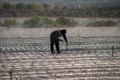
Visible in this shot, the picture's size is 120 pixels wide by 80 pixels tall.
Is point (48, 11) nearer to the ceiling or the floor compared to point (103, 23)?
nearer to the ceiling

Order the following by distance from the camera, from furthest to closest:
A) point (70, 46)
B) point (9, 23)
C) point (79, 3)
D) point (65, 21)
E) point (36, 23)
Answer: point (79, 3) < point (65, 21) < point (9, 23) < point (36, 23) < point (70, 46)

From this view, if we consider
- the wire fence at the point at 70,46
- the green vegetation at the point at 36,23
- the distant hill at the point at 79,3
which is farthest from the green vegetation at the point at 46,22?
the wire fence at the point at 70,46

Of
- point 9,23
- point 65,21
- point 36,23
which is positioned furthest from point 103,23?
point 9,23

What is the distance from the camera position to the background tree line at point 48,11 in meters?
29.1

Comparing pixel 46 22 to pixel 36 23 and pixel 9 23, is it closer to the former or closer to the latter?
Result: pixel 36 23

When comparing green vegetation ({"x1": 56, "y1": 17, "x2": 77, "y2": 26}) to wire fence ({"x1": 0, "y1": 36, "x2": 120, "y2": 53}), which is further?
green vegetation ({"x1": 56, "y1": 17, "x2": 77, "y2": 26})

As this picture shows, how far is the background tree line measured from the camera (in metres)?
29.1

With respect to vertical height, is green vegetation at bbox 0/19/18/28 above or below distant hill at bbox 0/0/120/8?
below

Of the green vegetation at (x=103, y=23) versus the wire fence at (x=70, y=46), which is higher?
the wire fence at (x=70, y=46)

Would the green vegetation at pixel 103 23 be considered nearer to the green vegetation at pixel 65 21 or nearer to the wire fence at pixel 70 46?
the green vegetation at pixel 65 21

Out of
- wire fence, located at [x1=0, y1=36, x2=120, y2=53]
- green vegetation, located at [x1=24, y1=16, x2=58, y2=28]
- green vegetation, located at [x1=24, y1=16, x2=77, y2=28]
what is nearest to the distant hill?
green vegetation, located at [x1=24, y1=16, x2=77, y2=28]

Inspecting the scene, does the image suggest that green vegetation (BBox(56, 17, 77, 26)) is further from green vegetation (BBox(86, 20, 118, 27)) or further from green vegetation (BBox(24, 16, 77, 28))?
green vegetation (BBox(86, 20, 118, 27))

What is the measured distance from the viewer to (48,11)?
30.6m

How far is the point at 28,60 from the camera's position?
9.84 m
